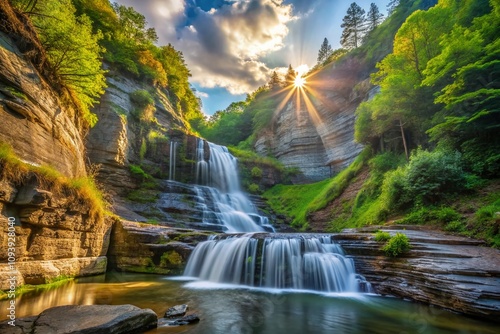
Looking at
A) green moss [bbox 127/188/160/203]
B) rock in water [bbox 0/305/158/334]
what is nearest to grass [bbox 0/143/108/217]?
rock in water [bbox 0/305/158/334]

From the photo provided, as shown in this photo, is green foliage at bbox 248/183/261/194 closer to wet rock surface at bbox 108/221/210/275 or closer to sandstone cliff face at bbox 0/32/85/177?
wet rock surface at bbox 108/221/210/275

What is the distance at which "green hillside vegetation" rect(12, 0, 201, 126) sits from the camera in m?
10.4

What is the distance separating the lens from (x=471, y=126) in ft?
35.0

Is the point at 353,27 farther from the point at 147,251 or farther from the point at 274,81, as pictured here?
the point at 147,251

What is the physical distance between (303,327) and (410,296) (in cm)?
342

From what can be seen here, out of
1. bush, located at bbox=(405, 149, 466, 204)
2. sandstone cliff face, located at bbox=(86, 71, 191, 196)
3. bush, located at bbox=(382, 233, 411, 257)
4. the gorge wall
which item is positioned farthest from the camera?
sandstone cliff face, located at bbox=(86, 71, 191, 196)

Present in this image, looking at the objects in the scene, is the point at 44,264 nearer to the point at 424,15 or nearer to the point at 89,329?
the point at 89,329

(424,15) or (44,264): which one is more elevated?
(424,15)

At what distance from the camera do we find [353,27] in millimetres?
44094

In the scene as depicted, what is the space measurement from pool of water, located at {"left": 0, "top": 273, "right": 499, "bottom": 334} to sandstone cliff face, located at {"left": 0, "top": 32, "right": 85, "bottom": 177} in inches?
170

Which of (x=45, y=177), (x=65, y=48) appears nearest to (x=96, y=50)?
(x=65, y=48)

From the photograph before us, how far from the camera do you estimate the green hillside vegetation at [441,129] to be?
9.51 meters

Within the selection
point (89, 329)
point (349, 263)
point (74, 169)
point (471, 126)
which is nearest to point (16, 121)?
point (74, 169)

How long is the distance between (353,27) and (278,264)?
48849mm
